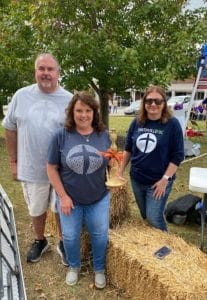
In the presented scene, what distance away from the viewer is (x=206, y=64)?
7.98m

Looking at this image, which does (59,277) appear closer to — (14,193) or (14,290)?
(14,290)

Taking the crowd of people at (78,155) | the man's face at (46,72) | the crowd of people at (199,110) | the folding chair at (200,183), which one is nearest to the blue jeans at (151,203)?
the crowd of people at (78,155)

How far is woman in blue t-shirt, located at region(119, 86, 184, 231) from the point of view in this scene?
3.34 meters

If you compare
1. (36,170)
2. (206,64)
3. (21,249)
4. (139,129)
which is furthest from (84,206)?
(206,64)

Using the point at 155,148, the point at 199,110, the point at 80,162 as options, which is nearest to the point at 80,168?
the point at 80,162

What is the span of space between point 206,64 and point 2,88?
5.94m

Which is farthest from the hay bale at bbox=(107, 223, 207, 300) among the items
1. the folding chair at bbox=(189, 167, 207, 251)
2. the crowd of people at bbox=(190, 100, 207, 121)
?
the crowd of people at bbox=(190, 100, 207, 121)

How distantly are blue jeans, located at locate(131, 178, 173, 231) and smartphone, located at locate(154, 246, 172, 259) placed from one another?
42cm

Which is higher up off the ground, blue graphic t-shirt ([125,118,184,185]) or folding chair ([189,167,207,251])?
blue graphic t-shirt ([125,118,184,185])

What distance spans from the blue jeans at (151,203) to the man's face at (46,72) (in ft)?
3.77

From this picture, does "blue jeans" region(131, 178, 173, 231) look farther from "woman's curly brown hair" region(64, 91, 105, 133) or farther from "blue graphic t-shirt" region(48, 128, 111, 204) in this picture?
"woman's curly brown hair" region(64, 91, 105, 133)

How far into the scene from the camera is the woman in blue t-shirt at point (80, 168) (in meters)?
3.04

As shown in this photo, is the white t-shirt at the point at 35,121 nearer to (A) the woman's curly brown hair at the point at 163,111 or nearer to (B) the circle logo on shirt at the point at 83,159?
(B) the circle logo on shirt at the point at 83,159

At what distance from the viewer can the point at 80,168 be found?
304cm
